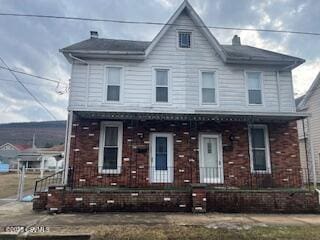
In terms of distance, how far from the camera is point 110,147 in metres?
10.1

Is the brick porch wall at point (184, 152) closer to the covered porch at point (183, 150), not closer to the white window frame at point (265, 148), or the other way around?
the covered porch at point (183, 150)

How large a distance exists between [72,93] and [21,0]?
4256 millimetres

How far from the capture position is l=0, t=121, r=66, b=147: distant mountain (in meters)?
77.6

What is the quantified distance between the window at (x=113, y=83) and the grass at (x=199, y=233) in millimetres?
5821

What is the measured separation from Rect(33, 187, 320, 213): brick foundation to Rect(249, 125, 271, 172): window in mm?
2117

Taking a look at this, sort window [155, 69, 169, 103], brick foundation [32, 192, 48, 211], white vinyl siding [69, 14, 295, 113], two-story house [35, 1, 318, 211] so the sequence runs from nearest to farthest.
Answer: brick foundation [32, 192, 48, 211], two-story house [35, 1, 318, 211], white vinyl siding [69, 14, 295, 113], window [155, 69, 169, 103]

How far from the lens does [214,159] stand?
10.5m

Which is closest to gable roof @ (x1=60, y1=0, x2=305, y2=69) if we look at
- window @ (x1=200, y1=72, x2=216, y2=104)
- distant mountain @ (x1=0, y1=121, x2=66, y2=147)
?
window @ (x1=200, y1=72, x2=216, y2=104)

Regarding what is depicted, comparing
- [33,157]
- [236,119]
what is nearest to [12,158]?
[33,157]

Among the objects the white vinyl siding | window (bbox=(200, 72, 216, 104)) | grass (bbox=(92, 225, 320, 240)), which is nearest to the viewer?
grass (bbox=(92, 225, 320, 240))

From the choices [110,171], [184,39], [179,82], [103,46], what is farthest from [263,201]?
[103,46]

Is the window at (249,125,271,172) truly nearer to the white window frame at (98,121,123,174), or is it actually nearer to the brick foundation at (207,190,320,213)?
the brick foundation at (207,190,320,213)

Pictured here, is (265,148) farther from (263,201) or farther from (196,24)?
(196,24)

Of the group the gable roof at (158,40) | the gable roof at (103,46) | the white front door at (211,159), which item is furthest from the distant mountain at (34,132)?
the white front door at (211,159)
